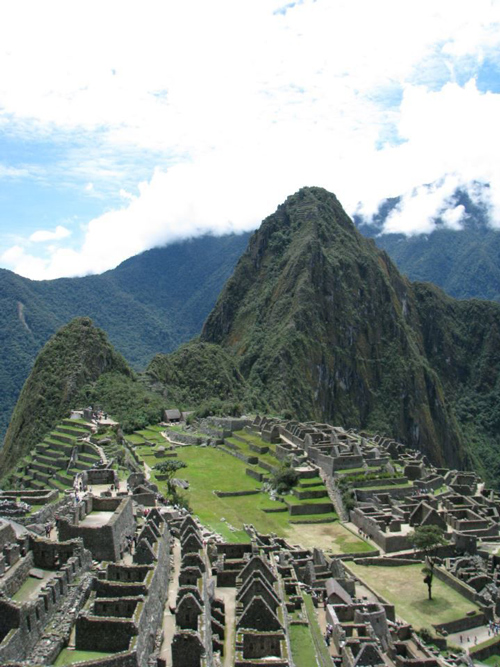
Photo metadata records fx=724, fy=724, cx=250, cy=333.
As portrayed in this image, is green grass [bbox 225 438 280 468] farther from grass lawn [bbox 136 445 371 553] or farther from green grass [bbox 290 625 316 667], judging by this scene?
green grass [bbox 290 625 316 667]

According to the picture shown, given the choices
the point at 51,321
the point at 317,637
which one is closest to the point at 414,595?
the point at 317,637

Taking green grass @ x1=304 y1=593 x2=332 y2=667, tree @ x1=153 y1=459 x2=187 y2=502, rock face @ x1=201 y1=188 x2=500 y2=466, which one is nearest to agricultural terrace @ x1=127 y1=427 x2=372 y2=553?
tree @ x1=153 y1=459 x2=187 y2=502

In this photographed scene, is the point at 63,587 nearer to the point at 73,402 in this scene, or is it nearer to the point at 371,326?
the point at 73,402

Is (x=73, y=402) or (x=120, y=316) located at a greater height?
(x=120, y=316)

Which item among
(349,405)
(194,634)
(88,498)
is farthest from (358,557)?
(349,405)

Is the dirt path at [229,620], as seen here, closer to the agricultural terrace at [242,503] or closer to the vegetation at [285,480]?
the agricultural terrace at [242,503]

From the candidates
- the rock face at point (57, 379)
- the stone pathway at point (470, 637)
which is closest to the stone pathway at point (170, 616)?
the stone pathway at point (470, 637)

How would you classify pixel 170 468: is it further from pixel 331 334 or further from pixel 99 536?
pixel 331 334
